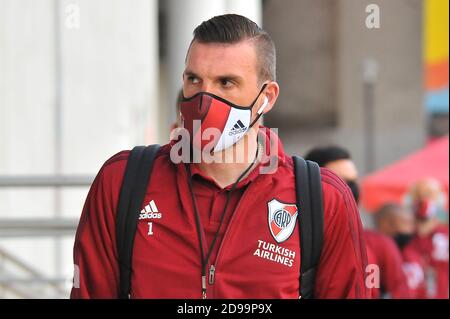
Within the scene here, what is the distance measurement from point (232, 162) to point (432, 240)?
7074 millimetres

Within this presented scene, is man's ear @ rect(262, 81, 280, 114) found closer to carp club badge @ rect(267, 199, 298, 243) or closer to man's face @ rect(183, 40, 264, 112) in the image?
man's face @ rect(183, 40, 264, 112)

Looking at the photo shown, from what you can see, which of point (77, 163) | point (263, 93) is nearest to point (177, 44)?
point (77, 163)

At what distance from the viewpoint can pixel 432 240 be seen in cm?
992

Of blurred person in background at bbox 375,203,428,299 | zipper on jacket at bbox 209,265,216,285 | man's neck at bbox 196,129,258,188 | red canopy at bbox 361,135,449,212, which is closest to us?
zipper on jacket at bbox 209,265,216,285

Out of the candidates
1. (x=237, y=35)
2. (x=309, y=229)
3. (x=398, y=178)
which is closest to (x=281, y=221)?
(x=309, y=229)

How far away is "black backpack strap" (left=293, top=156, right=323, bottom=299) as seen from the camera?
9.93 feet

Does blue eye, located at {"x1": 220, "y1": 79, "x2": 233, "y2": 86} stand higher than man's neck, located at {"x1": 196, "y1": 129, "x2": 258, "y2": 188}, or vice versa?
blue eye, located at {"x1": 220, "y1": 79, "x2": 233, "y2": 86}

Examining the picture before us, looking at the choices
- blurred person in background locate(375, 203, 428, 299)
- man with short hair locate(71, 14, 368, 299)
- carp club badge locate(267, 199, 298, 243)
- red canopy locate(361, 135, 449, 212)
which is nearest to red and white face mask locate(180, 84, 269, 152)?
man with short hair locate(71, 14, 368, 299)

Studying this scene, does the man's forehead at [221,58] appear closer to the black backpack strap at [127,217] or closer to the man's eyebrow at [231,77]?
the man's eyebrow at [231,77]

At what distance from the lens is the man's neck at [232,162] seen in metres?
3.10

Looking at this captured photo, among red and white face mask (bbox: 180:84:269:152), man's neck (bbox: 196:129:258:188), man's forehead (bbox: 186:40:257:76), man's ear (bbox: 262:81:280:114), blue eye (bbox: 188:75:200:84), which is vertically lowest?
man's neck (bbox: 196:129:258:188)

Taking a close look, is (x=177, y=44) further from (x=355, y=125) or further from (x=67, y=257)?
(x=355, y=125)

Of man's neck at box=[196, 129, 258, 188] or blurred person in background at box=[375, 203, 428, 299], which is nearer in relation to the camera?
man's neck at box=[196, 129, 258, 188]
